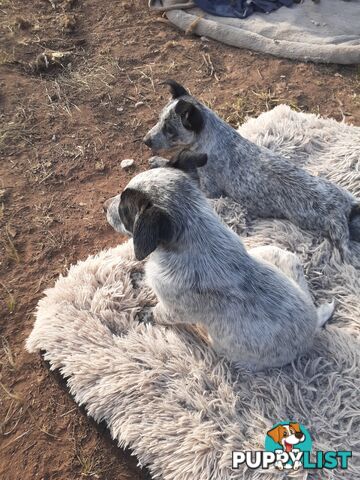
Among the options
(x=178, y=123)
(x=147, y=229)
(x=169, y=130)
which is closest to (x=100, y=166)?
(x=169, y=130)

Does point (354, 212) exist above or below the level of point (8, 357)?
above

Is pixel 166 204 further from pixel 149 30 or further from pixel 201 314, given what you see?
pixel 149 30

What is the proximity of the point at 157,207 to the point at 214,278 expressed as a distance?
0.58 m

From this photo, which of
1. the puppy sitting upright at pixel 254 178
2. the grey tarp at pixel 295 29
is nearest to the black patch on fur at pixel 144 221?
the puppy sitting upright at pixel 254 178

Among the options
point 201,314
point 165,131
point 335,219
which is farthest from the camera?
point 165,131

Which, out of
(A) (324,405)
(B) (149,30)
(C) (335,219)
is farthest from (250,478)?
(B) (149,30)

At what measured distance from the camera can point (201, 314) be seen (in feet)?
8.92

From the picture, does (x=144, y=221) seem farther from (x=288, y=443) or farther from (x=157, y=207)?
(x=288, y=443)

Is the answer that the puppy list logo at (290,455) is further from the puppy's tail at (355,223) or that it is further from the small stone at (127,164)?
the small stone at (127,164)

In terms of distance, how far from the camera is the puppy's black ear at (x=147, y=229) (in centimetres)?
223

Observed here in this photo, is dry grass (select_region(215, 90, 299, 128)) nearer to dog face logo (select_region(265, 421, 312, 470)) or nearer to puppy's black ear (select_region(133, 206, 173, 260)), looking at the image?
puppy's black ear (select_region(133, 206, 173, 260))

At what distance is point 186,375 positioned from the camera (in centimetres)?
294

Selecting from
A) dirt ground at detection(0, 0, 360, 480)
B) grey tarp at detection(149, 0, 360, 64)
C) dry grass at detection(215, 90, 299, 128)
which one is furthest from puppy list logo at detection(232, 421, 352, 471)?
grey tarp at detection(149, 0, 360, 64)

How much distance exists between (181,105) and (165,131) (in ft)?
1.33
